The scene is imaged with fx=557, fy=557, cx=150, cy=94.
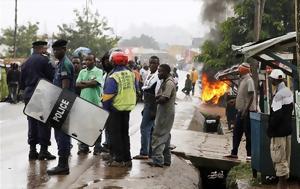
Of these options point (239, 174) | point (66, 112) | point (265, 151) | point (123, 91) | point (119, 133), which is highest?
point (123, 91)

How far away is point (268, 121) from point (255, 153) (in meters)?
0.88

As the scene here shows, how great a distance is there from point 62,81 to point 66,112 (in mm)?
455

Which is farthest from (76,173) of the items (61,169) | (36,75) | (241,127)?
(241,127)

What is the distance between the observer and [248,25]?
29.4 metres

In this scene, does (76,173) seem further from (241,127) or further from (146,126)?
(241,127)

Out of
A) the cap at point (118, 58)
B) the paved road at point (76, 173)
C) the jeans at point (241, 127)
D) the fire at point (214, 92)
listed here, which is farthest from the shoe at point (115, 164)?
the fire at point (214, 92)

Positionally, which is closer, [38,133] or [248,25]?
[38,133]

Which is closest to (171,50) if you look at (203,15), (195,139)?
(203,15)

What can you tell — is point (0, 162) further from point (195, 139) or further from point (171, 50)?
point (171, 50)

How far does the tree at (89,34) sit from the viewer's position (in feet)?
177

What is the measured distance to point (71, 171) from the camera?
840cm

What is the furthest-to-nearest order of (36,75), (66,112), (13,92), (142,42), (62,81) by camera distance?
(142,42), (13,92), (36,75), (62,81), (66,112)

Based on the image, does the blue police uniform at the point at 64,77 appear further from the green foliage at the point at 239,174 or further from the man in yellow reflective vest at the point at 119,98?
the green foliage at the point at 239,174

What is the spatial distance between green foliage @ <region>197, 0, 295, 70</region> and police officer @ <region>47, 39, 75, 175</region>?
21456 mm
